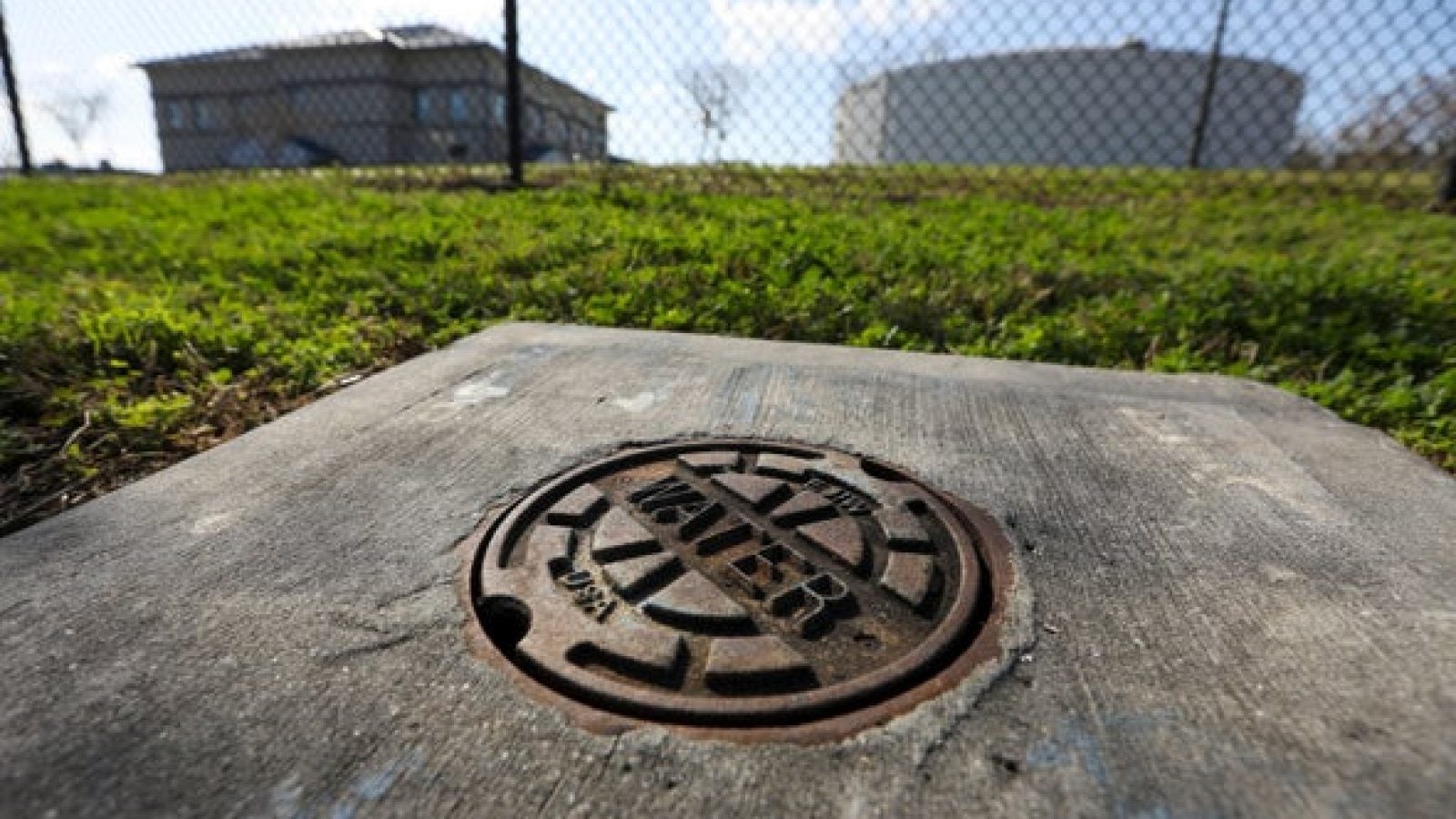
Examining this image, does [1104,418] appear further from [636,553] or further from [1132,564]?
[636,553]

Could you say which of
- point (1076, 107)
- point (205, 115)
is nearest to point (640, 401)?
point (1076, 107)

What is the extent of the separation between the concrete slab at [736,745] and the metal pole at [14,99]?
10.7 m

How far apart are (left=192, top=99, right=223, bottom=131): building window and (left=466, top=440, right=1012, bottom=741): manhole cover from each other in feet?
147

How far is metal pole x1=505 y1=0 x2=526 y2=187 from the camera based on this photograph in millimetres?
6383

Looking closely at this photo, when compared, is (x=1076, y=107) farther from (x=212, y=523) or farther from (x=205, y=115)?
(x=205, y=115)

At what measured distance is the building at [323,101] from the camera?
3275 centimetres

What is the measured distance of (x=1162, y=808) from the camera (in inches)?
33.9

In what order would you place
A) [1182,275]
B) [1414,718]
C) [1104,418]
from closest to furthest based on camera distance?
[1414,718]
[1104,418]
[1182,275]

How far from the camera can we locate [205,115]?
121 ft

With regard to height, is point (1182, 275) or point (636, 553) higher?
point (1182, 275)

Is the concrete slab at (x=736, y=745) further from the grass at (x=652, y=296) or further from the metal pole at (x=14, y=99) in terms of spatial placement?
the metal pole at (x=14, y=99)

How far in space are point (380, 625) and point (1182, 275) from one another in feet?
12.2

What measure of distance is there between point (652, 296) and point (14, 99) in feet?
34.3

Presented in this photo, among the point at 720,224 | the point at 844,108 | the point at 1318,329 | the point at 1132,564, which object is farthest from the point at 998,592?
the point at 844,108
